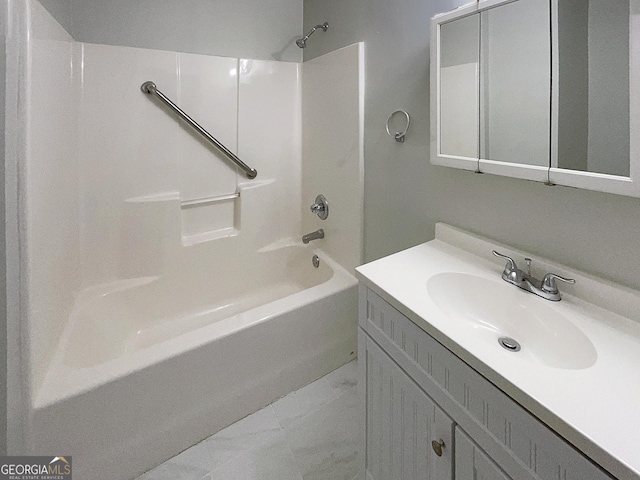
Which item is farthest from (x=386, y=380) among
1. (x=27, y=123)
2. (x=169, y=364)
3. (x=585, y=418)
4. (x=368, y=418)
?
(x=27, y=123)

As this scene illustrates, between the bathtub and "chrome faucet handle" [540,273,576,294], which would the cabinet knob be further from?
the bathtub

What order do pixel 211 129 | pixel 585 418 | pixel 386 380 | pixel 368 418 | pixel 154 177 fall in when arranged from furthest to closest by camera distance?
pixel 211 129 → pixel 154 177 → pixel 368 418 → pixel 386 380 → pixel 585 418

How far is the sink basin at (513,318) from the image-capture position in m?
0.81

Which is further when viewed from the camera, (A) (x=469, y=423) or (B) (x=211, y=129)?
(B) (x=211, y=129)

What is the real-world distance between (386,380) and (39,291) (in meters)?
1.14

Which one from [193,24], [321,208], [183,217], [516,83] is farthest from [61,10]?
[516,83]

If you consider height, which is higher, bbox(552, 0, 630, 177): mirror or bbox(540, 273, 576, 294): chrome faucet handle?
bbox(552, 0, 630, 177): mirror

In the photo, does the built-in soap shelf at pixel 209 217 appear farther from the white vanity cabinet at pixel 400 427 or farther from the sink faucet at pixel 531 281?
the sink faucet at pixel 531 281

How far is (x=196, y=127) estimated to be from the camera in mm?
1925

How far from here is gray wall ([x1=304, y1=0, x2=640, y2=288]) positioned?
2.94ft

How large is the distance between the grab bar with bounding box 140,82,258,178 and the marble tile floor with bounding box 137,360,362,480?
1.28 meters

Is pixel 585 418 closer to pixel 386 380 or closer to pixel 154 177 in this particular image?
pixel 386 380

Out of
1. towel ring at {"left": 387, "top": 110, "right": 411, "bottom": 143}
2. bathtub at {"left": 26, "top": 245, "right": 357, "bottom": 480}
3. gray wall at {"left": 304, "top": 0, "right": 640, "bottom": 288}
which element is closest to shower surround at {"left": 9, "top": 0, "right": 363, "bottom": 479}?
bathtub at {"left": 26, "top": 245, "right": 357, "bottom": 480}

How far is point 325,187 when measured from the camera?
2123 millimetres
